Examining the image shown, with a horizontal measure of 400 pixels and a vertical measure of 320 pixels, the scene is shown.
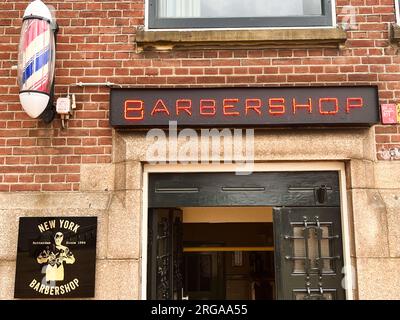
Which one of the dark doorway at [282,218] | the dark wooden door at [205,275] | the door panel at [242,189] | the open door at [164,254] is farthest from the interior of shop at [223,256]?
the door panel at [242,189]

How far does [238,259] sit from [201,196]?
5.40 metres

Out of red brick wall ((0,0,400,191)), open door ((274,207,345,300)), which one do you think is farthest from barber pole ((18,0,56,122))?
open door ((274,207,345,300))

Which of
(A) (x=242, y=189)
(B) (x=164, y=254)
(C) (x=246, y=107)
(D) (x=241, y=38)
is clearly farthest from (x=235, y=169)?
(D) (x=241, y=38)

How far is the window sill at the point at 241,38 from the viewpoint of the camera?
171 inches

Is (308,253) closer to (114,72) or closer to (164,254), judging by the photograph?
(164,254)

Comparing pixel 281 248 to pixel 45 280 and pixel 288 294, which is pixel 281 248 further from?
pixel 45 280

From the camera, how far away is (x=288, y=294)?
4152 mm

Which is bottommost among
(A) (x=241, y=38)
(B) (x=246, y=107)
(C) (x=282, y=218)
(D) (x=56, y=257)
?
(D) (x=56, y=257)

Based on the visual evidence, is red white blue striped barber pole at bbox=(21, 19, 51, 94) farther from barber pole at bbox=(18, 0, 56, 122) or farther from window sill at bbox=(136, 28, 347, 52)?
window sill at bbox=(136, 28, 347, 52)

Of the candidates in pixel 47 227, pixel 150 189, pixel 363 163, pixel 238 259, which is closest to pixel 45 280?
pixel 47 227

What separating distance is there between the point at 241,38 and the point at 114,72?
1.29 meters

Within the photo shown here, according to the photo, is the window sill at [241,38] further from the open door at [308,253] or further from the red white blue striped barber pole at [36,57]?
the open door at [308,253]

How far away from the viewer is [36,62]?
403 cm

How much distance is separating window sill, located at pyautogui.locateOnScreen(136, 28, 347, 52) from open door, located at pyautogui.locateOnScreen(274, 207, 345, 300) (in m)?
1.62
